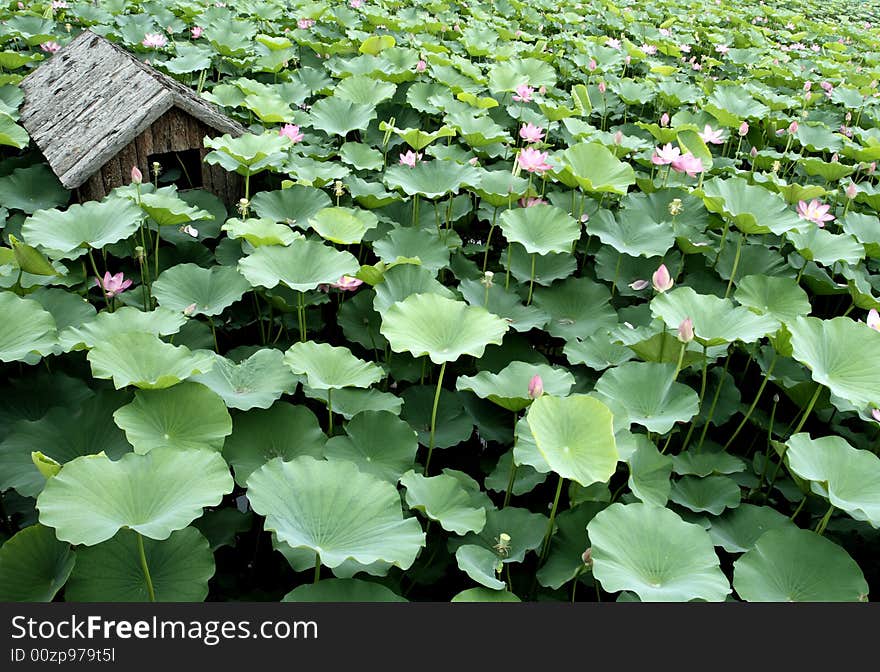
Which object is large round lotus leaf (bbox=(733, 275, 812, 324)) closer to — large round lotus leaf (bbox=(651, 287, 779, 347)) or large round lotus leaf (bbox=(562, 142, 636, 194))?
large round lotus leaf (bbox=(651, 287, 779, 347))

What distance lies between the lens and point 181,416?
142cm

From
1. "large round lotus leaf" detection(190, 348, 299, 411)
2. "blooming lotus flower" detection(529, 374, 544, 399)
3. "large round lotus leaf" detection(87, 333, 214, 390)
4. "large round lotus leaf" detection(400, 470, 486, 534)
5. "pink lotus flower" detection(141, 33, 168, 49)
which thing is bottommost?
"large round lotus leaf" detection(400, 470, 486, 534)

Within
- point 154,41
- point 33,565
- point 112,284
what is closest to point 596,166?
point 112,284

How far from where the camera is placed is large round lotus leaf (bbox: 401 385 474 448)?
65.5 inches

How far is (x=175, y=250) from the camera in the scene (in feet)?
7.16

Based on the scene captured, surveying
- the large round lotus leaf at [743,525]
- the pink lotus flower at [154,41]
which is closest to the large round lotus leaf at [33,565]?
the large round lotus leaf at [743,525]

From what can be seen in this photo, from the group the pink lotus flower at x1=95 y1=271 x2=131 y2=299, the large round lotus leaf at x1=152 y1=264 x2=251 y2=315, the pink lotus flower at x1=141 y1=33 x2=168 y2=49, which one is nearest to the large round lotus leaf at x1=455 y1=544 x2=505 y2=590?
the large round lotus leaf at x1=152 y1=264 x2=251 y2=315

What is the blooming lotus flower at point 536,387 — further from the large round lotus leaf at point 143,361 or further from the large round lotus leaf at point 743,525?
the large round lotus leaf at point 143,361

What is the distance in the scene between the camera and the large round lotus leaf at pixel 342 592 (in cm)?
120

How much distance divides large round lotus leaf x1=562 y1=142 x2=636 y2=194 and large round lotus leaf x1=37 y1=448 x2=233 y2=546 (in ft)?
4.79

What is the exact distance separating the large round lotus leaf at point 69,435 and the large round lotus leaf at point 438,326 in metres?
0.59

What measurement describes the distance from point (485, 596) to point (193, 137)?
1779 millimetres

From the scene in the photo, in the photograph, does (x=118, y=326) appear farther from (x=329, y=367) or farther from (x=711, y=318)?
(x=711, y=318)

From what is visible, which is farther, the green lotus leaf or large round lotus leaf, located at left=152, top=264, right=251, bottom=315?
large round lotus leaf, located at left=152, top=264, right=251, bottom=315
